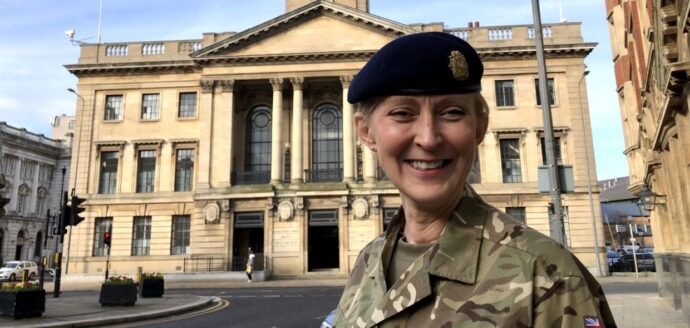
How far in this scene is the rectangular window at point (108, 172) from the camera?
1426 inches

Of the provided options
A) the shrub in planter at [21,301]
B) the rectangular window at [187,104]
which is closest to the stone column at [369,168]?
the rectangular window at [187,104]

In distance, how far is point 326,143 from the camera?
36531mm

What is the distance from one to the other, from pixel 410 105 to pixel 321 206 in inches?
1237

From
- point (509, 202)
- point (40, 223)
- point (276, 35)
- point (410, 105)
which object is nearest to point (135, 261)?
point (276, 35)

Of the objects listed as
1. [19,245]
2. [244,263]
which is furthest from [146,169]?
[19,245]

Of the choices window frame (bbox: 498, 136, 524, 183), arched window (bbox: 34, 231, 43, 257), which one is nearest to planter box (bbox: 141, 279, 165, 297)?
window frame (bbox: 498, 136, 524, 183)

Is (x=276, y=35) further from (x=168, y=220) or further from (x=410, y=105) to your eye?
→ (x=410, y=105)

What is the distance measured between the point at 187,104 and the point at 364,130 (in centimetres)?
3757

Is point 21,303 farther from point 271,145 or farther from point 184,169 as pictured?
point 271,145

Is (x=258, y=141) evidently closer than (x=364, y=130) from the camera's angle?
No

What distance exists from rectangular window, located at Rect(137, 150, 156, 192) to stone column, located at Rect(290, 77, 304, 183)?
35.5 feet

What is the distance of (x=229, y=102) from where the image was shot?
34719 mm

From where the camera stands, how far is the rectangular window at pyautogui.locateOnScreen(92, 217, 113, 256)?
35069 millimetres

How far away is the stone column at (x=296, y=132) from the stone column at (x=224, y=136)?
14.6 ft
